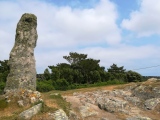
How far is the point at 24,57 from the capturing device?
20.7 metres

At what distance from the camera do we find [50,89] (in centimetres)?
3638

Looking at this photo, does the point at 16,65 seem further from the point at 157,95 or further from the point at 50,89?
the point at 50,89

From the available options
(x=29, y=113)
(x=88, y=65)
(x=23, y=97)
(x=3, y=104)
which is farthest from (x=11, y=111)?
(x=88, y=65)

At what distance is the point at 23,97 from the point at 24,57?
136 inches

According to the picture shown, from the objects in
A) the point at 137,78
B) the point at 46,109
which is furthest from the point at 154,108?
the point at 137,78

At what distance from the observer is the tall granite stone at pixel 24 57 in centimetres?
2002

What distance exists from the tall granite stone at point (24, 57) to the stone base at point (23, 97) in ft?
2.22

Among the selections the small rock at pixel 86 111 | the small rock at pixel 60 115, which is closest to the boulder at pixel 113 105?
the small rock at pixel 86 111

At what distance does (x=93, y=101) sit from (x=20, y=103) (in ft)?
23.0

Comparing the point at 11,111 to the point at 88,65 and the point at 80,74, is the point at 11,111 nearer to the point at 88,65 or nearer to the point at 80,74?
the point at 80,74

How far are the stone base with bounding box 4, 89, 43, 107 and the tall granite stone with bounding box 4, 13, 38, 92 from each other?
678 millimetres

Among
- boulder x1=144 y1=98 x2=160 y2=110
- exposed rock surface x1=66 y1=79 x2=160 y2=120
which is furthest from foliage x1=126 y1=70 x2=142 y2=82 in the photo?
boulder x1=144 y1=98 x2=160 y2=110

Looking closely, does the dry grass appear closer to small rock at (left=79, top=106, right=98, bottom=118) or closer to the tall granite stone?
the tall granite stone

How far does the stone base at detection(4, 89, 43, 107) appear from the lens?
18.4 m
